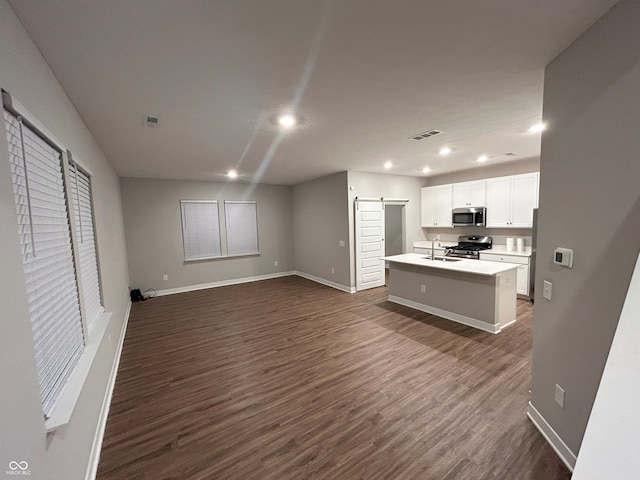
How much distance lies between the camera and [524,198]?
16.2ft

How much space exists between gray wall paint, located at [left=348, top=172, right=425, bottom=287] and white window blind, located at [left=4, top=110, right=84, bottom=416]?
14.6ft

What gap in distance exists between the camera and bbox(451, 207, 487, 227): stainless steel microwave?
5.49m

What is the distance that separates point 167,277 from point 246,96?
207 inches

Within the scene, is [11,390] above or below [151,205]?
below

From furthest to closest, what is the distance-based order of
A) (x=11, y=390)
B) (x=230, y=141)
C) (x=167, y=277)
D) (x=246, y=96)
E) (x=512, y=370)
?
1. (x=167, y=277)
2. (x=230, y=141)
3. (x=512, y=370)
4. (x=246, y=96)
5. (x=11, y=390)

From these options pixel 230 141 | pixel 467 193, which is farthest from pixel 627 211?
pixel 467 193

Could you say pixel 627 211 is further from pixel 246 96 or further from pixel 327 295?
pixel 327 295

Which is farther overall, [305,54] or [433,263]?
[433,263]

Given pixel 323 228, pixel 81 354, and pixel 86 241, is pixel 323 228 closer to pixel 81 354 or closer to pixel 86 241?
pixel 86 241

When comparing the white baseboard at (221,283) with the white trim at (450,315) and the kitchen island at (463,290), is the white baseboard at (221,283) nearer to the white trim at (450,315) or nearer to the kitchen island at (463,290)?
the white trim at (450,315)

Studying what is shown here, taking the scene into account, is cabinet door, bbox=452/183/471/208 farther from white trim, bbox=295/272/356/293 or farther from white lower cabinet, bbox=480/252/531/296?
white trim, bbox=295/272/356/293

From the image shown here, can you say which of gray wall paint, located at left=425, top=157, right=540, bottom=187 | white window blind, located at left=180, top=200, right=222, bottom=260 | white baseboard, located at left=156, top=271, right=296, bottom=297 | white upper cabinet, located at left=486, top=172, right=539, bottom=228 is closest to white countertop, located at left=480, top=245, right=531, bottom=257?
white upper cabinet, located at left=486, top=172, right=539, bottom=228

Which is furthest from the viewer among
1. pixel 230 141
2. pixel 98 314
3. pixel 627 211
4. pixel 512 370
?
pixel 230 141

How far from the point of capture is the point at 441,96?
224cm
